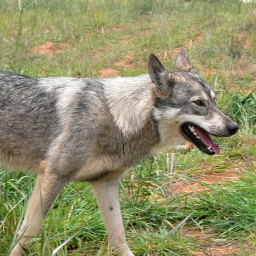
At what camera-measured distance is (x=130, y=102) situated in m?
3.78

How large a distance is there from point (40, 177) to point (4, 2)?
28.9 ft

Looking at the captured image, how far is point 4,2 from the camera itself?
11492mm

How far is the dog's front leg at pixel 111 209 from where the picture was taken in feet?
12.1

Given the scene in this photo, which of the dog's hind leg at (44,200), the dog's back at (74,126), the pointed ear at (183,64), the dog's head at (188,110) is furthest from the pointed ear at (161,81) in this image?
the dog's hind leg at (44,200)

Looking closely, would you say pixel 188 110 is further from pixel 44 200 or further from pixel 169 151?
pixel 169 151

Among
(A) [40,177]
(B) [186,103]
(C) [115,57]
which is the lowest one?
(C) [115,57]

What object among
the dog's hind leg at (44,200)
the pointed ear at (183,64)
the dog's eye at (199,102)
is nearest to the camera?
the dog's hind leg at (44,200)

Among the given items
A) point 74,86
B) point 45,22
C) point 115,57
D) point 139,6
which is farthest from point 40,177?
point 139,6

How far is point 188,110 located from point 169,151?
188cm

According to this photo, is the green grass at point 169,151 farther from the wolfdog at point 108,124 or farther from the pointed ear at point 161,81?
the pointed ear at point 161,81

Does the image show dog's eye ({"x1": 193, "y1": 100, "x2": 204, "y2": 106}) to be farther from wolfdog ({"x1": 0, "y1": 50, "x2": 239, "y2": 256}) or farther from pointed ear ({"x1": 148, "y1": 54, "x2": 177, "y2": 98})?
pointed ear ({"x1": 148, "y1": 54, "x2": 177, "y2": 98})

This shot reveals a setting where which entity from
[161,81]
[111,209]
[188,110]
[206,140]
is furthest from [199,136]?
[111,209]

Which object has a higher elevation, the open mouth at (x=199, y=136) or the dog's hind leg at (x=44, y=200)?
the open mouth at (x=199, y=136)

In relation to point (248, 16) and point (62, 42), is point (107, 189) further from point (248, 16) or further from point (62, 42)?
point (248, 16)
